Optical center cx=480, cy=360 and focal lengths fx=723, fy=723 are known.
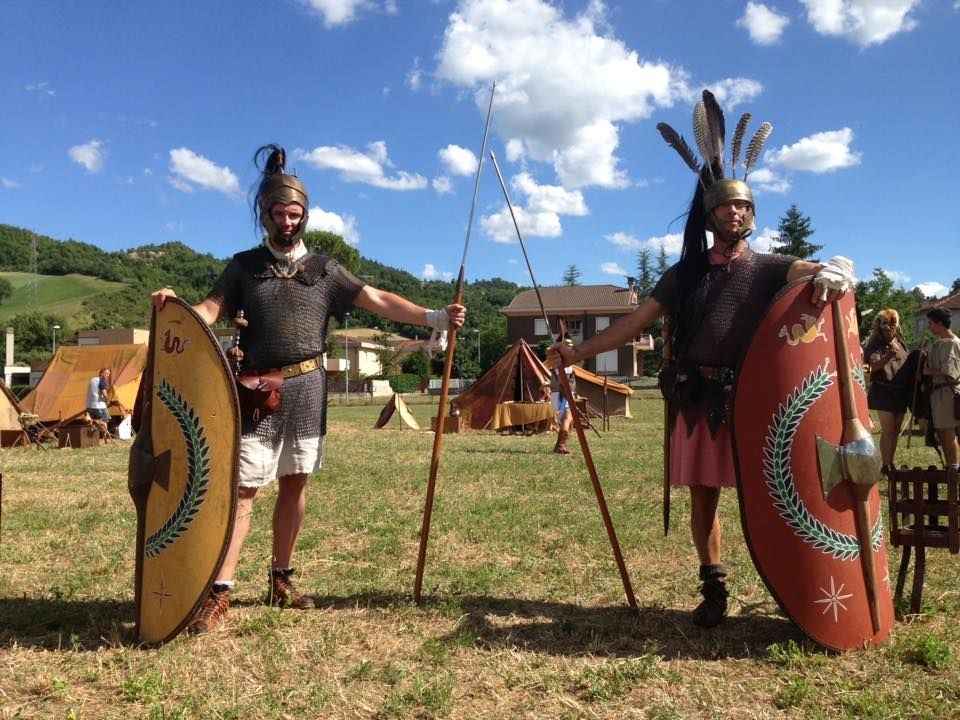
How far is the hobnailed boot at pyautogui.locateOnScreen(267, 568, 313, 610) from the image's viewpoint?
3336 mm

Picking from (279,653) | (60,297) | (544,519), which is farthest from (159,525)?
(60,297)

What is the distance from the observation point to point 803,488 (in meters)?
2.64

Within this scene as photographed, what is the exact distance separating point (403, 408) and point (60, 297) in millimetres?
86079

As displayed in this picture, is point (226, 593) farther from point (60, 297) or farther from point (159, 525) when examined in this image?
point (60, 297)

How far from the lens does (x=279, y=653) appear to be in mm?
2758

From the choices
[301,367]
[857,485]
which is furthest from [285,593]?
[857,485]

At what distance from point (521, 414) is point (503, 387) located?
113cm

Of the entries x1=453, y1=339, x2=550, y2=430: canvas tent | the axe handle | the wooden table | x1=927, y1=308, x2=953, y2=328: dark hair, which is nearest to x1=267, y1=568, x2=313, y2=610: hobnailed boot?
the axe handle

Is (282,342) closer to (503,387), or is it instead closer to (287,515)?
(287,515)

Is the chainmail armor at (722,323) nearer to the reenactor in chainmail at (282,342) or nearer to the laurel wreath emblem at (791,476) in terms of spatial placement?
the laurel wreath emblem at (791,476)

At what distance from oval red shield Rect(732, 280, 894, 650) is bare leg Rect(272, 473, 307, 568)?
1.92 metres

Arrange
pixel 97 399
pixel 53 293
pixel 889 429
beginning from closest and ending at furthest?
pixel 889 429, pixel 97 399, pixel 53 293

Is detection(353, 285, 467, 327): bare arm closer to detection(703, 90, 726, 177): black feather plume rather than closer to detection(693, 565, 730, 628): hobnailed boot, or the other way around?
detection(703, 90, 726, 177): black feather plume

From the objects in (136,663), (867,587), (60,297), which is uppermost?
(60,297)
